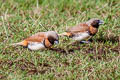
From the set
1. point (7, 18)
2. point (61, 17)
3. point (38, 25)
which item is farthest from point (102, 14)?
point (7, 18)

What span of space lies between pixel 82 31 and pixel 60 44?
0.59 meters

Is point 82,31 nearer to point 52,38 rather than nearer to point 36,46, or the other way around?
point 52,38

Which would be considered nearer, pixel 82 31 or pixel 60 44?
pixel 60 44

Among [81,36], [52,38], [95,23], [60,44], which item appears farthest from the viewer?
[95,23]

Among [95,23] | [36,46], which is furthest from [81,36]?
[36,46]

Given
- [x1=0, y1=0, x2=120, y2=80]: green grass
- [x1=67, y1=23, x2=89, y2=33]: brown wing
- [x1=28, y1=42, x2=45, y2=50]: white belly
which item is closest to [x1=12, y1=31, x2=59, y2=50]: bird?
[x1=28, y1=42, x2=45, y2=50]: white belly

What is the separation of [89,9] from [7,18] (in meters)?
2.09

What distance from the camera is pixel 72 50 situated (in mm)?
7281

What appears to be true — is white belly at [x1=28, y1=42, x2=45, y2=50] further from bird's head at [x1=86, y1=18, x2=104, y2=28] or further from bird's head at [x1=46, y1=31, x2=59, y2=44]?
bird's head at [x1=86, y1=18, x2=104, y2=28]

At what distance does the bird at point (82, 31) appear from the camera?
763 cm

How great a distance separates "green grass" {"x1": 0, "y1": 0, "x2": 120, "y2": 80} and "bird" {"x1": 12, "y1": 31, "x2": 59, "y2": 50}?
4.3 inches

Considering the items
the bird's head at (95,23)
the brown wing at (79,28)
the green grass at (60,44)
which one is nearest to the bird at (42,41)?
the green grass at (60,44)

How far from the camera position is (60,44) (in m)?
7.42

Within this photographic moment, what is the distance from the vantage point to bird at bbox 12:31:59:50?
6906mm
